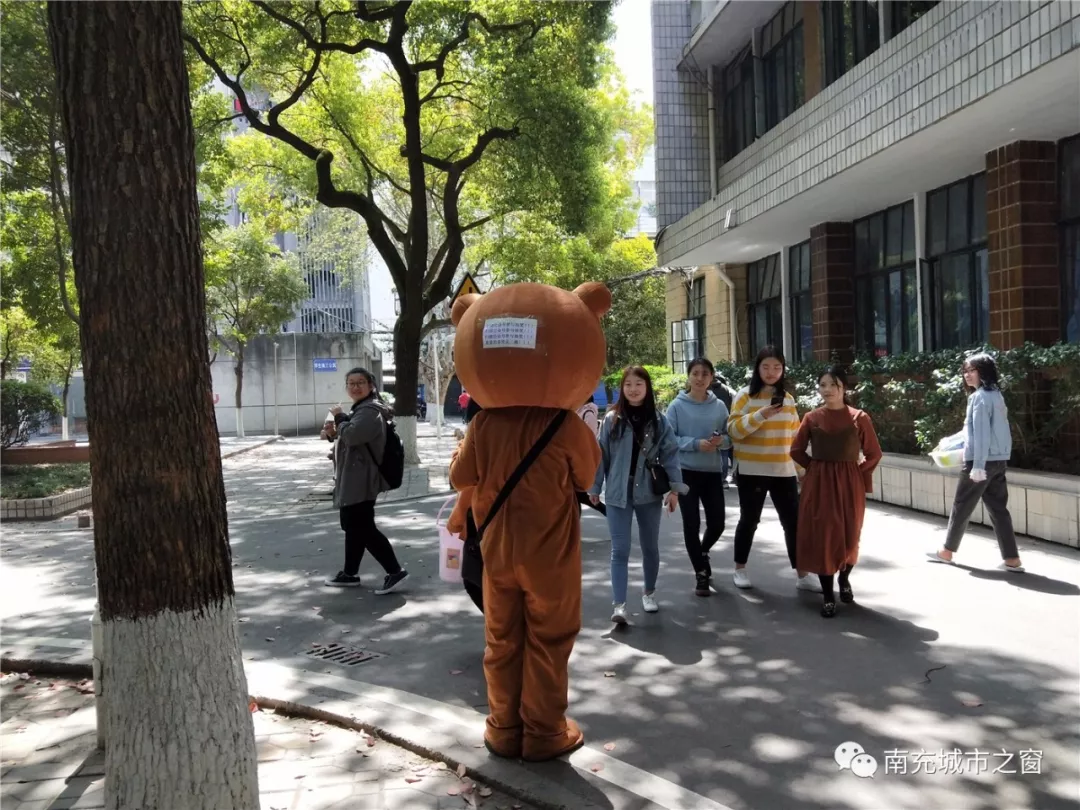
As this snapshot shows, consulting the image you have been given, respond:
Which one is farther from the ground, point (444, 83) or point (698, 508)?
point (444, 83)

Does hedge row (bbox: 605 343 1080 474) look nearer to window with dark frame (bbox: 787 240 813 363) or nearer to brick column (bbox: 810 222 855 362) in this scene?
brick column (bbox: 810 222 855 362)

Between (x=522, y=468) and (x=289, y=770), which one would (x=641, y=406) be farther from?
(x=289, y=770)

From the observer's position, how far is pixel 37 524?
11.4 meters

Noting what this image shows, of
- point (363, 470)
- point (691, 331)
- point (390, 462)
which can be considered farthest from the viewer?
point (691, 331)

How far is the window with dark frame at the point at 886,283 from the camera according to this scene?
1221 cm

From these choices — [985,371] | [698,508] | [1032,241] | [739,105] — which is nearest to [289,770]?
[698,508]

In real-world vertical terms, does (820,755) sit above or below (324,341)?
below

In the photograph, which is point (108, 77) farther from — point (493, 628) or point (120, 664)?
point (493, 628)

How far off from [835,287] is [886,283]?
0.92m

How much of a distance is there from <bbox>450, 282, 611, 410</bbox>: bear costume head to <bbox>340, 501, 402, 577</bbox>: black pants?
309cm

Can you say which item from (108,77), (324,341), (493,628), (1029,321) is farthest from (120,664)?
(324,341)

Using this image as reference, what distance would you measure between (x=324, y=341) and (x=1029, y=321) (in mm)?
28845

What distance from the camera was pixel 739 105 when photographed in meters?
17.0

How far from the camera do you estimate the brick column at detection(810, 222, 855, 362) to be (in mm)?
13625
